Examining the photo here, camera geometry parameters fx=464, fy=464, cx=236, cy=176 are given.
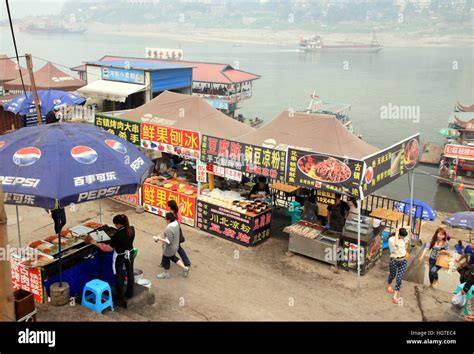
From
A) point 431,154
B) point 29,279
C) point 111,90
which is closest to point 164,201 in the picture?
point 29,279

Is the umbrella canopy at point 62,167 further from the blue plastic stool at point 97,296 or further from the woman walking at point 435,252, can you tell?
the woman walking at point 435,252

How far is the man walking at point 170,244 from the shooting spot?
9523 millimetres

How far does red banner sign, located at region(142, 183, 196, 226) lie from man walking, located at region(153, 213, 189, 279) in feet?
8.72

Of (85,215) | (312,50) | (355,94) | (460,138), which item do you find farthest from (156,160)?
(312,50)

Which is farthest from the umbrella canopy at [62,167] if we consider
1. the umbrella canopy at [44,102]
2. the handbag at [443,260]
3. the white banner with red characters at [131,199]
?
the umbrella canopy at [44,102]

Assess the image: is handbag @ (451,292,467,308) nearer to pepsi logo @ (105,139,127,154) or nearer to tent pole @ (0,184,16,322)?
pepsi logo @ (105,139,127,154)

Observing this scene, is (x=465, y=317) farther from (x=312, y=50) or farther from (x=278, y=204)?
(x=312, y=50)

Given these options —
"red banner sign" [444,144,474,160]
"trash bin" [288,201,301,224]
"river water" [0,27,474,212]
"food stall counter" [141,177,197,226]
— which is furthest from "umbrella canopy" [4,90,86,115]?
"red banner sign" [444,144,474,160]

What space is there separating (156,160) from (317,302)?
837cm

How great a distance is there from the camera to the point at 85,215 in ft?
43.3

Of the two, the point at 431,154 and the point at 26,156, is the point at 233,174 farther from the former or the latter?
the point at 431,154

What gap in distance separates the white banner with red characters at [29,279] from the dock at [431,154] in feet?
112

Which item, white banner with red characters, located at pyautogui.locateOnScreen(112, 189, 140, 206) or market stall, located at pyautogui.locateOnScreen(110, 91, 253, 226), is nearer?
market stall, located at pyautogui.locateOnScreen(110, 91, 253, 226)

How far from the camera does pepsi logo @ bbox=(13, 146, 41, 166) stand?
689 centimetres
